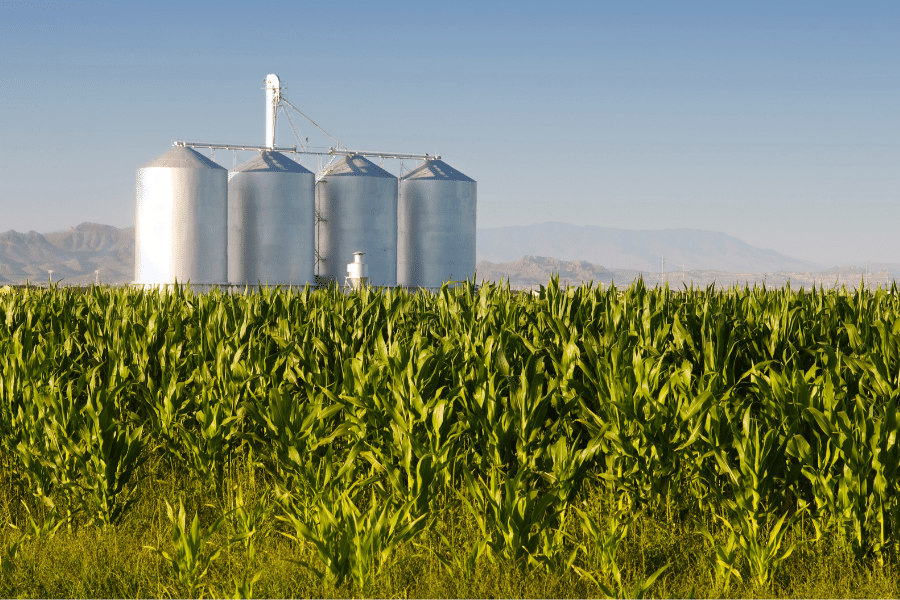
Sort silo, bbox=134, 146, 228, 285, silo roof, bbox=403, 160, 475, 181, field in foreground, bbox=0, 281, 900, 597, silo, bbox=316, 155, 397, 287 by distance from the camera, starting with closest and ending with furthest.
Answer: field in foreground, bbox=0, 281, 900, 597 < silo, bbox=134, 146, 228, 285 < silo, bbox=316, 155, 397, 287 < silo roof, bbox=403, 160, 475, 181

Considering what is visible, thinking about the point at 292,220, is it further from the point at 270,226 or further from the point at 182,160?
the point at 182,160

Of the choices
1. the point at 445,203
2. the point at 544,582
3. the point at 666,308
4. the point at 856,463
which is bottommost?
the point at 544,582

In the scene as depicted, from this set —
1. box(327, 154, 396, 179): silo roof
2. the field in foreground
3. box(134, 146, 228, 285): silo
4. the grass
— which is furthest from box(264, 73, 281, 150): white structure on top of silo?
the grass

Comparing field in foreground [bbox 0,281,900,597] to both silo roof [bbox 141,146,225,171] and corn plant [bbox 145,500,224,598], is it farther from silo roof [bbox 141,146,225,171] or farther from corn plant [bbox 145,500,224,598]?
silo roof [bbox 141,146,225,171]

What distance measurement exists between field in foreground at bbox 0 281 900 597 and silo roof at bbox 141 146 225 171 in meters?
26.8

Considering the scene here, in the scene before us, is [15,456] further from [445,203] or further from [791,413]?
[445,203]

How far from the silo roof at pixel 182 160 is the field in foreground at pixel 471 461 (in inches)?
1054

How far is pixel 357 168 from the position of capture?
3588 centimetres

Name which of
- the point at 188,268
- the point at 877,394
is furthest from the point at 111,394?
the point at 188,268

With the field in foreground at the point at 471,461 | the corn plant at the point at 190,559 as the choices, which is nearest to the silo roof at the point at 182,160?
the field in foreground at the point at 471,461

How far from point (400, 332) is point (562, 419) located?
1.83 m

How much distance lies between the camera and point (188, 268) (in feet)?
102

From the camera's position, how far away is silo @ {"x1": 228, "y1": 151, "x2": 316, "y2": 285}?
32531mm

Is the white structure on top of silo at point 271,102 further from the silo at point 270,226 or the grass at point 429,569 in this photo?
the grass at point 429,569
